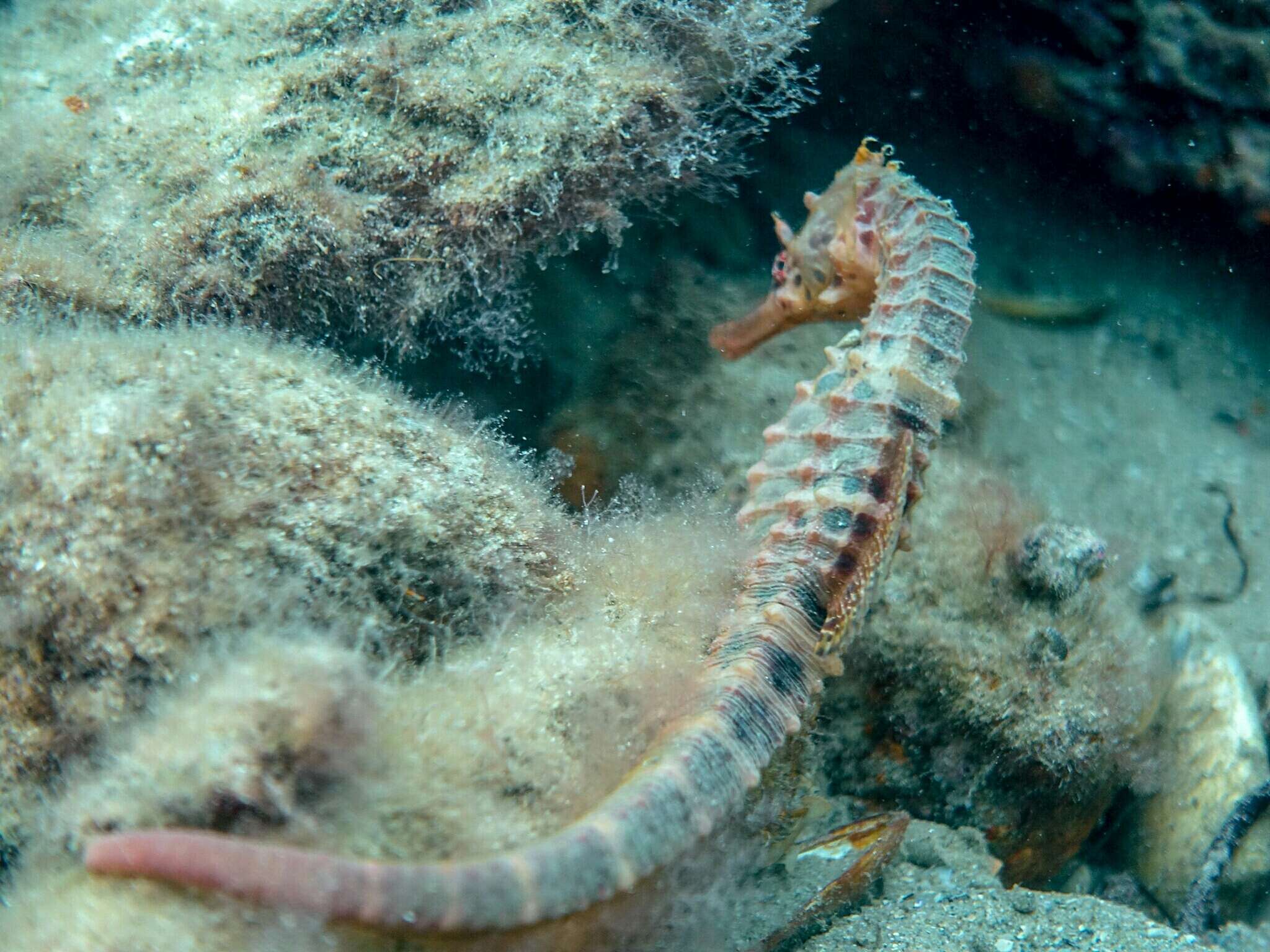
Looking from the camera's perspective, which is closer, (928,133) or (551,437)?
(551,437)

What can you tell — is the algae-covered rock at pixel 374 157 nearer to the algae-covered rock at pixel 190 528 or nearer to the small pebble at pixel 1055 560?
the algae-covered rock at pixel 190 528

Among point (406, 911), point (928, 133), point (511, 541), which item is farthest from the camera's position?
point (928, 133)

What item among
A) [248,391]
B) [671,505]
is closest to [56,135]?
[248,391]

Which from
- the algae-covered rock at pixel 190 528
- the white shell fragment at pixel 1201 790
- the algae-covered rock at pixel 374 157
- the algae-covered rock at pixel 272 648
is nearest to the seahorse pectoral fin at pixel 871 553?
the algae-covered rock at pixel 272 648

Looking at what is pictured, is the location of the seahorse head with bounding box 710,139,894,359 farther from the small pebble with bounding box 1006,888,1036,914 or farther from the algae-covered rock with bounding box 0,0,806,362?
the small pebble with bounding box 1006,888,1036,914

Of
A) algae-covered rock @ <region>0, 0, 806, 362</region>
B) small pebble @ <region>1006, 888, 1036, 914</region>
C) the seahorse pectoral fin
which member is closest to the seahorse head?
algae-covered rock @ <region>0, 0, 806, 362</region>

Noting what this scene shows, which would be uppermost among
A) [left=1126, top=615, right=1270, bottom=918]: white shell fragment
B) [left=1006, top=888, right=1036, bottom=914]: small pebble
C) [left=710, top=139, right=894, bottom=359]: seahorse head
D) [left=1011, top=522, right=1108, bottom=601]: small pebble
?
[left=710, top=139, right=894, bottom=359]: seahorse head

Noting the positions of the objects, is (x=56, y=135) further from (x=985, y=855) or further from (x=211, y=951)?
(x=985, y=855)
